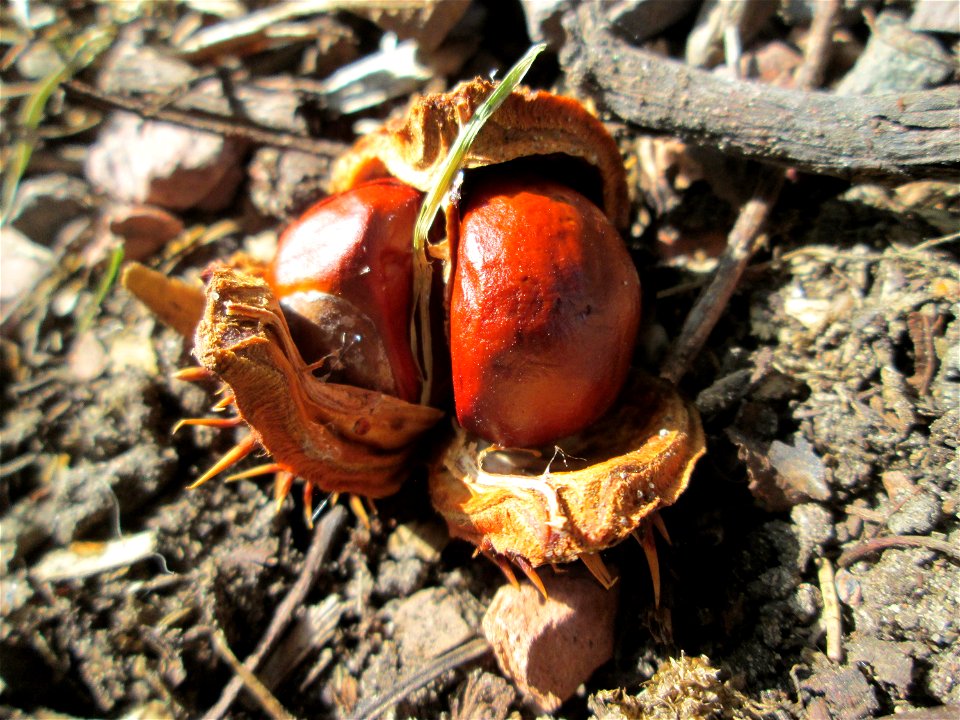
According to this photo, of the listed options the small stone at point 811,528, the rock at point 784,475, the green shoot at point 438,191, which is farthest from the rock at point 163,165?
the small stone at point 811,528

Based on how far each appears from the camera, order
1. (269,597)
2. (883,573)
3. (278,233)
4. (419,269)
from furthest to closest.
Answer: (278,233) → (269,597) → (419,269) → (883,573)

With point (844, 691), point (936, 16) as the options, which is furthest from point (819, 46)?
point (844, 691)

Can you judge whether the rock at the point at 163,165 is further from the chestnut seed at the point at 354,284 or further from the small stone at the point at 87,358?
the chestnut seed at the point at 354,284

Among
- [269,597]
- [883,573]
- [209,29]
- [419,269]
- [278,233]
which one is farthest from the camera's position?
[209,29]

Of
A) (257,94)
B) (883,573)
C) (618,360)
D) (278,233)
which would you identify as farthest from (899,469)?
(257,94)

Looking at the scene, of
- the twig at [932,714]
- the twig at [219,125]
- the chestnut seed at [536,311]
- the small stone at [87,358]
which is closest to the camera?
the twig at [932,714]

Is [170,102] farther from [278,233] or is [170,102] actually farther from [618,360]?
[618,360]

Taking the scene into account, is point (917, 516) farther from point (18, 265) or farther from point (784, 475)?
point (18, 265)
